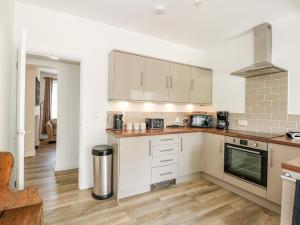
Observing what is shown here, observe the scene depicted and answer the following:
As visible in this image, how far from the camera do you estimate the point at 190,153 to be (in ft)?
9.71

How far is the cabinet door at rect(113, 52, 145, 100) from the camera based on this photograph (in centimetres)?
260

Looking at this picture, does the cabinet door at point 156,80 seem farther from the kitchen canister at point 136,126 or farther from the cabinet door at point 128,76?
the kitchen canister at point 136,126

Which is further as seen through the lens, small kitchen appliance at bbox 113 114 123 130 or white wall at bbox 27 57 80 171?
white wall at bbox 27 57 80 171

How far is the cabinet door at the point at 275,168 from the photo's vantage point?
2021 millimetres

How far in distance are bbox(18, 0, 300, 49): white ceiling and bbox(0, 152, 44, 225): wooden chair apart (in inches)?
81.6

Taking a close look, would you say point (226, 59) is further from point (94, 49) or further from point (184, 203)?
point (184, 203)

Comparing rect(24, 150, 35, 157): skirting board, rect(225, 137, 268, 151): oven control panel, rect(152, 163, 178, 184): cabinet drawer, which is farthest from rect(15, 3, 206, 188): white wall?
rect(24, 150, 35, 157): skirting board

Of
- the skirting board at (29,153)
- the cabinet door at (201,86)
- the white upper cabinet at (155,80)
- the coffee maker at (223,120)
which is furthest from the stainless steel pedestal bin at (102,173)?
the skirting board at (29,153)

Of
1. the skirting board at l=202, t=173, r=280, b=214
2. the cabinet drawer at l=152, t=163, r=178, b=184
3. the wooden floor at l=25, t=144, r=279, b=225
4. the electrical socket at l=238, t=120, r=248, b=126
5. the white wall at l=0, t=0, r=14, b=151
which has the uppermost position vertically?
the white wall at l=0, t=0, r=14, b=151

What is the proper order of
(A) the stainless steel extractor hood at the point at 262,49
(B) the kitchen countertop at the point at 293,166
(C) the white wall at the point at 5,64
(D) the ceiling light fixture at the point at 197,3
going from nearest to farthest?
(B) the kitchen countertop at the point at 293,166
(C) the white wall at the point at 5,64
(D) the ceiling light fixture at the point at 197,3
(A) the stainless steel extractor hood at the point at 262,49

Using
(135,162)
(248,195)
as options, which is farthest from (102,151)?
(248,195)

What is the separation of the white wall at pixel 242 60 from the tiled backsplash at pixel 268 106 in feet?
0.28

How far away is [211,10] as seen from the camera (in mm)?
2324

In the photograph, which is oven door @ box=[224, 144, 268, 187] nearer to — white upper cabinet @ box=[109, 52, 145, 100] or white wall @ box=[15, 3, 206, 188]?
white upper cabinet @ box=[109, 52, 145, 100]
